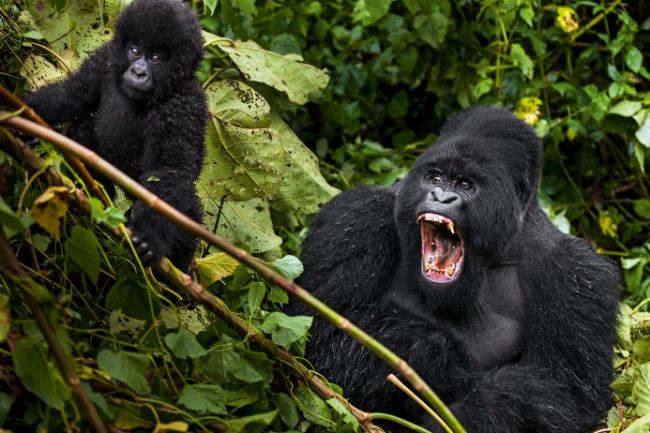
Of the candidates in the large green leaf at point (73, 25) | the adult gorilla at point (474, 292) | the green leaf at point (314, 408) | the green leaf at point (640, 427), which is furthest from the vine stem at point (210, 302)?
the large green leaf at point (73, 25)

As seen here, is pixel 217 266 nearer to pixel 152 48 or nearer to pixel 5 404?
pixel 152 48

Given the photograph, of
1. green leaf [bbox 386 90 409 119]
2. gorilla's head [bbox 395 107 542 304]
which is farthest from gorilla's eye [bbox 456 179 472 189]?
green leaf [bbox 386 90 409 119]

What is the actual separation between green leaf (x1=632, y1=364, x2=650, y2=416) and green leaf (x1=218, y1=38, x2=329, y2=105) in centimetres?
180

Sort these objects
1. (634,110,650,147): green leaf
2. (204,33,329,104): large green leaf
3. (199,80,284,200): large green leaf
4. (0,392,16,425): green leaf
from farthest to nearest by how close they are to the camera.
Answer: (634,110,650,147): green leaf, (204,33,329,104): large green leaf, (199,80,284,200): large green leaf, (0,392,16,425): green leaf

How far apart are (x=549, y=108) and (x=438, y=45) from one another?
33.9 inches

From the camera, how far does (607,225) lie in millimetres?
6133

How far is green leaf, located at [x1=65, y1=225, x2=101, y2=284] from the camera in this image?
2.57m

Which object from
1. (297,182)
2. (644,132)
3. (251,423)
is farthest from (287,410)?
(644,132)

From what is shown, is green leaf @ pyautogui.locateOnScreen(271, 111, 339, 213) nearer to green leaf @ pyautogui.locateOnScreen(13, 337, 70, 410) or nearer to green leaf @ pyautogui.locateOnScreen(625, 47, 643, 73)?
green leaf @ pyautogui.locateOnScreen(13, 337, 70, 410)

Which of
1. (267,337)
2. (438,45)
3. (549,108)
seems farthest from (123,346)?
(549,108)

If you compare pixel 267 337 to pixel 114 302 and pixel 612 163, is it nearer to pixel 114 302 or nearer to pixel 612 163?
pixel 114 302

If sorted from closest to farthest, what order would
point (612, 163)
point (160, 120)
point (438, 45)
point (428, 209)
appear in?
point (160, 120) < point (428, 209) < point (438, 45) < point (612, 163)

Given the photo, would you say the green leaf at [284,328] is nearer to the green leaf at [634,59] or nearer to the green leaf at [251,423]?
the green leaf at [251,423]

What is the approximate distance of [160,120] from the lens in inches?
118
